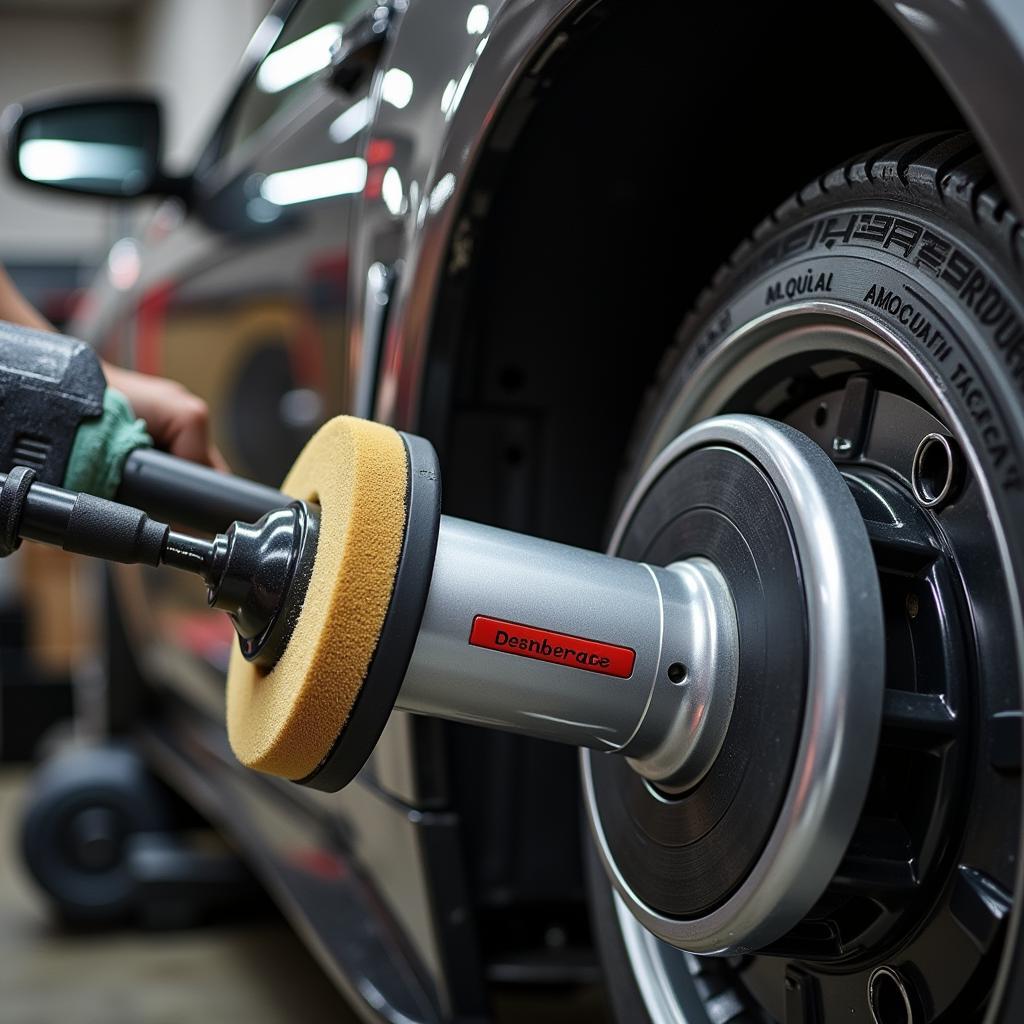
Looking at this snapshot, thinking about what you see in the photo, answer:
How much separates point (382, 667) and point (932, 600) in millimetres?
286

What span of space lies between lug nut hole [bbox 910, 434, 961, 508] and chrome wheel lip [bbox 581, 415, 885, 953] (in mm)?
50

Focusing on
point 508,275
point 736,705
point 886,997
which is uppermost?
point 508,275

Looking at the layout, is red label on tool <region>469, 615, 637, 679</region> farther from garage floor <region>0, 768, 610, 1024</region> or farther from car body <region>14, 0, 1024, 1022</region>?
garage floor <region>0, 768, 610, 1024</region>

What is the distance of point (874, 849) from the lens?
60cm

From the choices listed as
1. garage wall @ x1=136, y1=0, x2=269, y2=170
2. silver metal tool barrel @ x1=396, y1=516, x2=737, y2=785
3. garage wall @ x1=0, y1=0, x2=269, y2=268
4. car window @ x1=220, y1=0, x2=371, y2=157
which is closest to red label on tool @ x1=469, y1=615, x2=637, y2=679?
silver metal tool barrel @ x1=396, y1=516, x2=737, y2=785

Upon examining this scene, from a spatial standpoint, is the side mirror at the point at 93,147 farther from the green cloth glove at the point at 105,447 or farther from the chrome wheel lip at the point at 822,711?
the chrome wheel lip at the point at 822,711

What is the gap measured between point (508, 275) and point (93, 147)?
119 centimetres

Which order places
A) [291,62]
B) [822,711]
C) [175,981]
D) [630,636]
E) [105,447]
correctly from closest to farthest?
1. [822,711]
2. [630,636]
3. [105,447]
4. [291,62]
5. [175,981]

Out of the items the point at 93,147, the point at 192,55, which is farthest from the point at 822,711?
the point at 192,55

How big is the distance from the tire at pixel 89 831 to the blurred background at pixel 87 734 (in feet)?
0.17

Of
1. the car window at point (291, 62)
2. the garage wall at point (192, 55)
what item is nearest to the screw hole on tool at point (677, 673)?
the car window at point (291, 62)

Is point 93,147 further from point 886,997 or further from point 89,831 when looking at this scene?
point 886,997

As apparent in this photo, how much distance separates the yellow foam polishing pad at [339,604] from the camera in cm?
61

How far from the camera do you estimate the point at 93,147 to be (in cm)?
184
